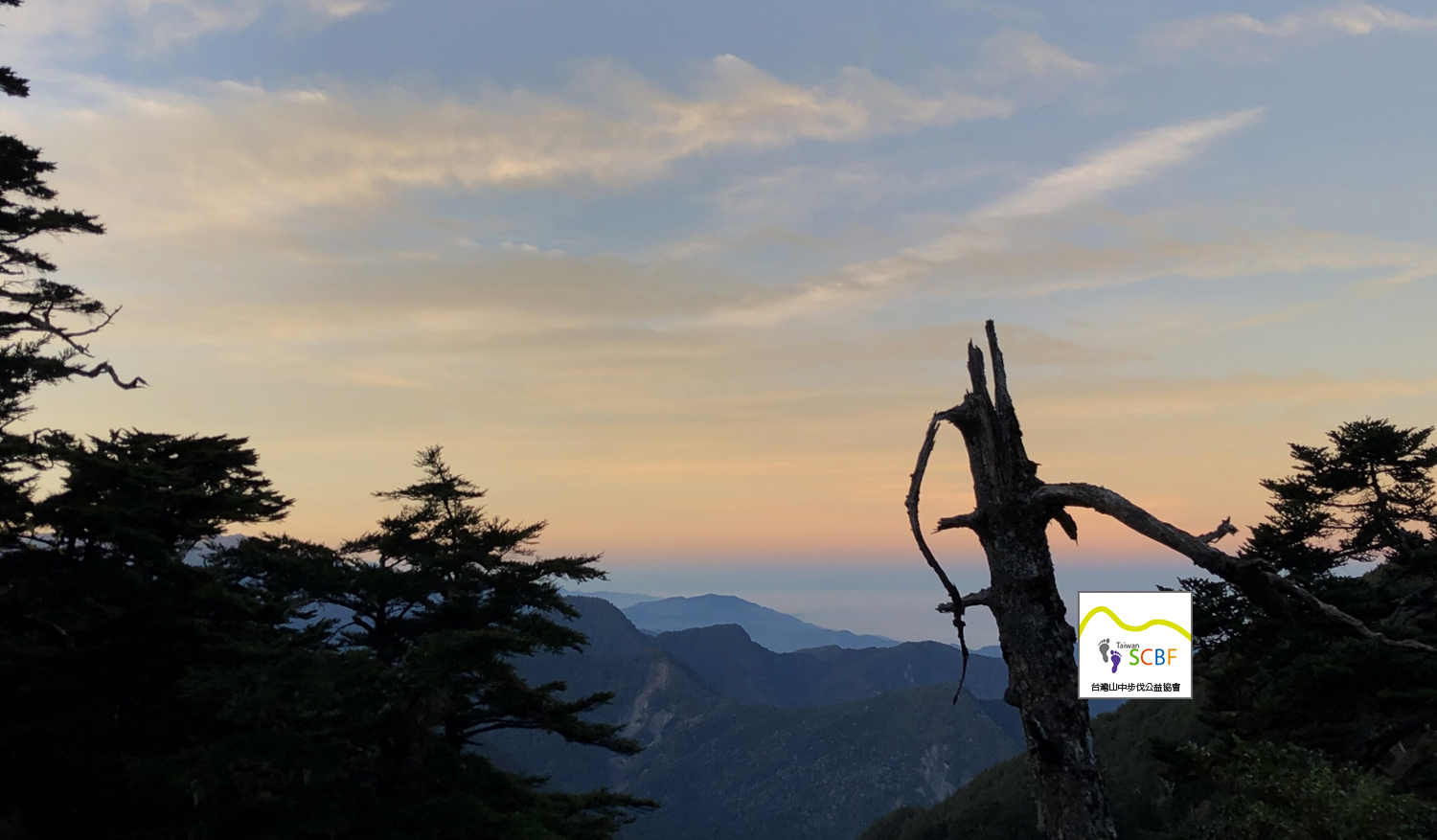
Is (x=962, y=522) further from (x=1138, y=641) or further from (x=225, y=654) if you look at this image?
(x=225, y=654)

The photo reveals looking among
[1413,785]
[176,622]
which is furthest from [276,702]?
[1413,785]

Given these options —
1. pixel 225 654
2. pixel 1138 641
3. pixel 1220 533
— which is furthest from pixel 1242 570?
pixel 225 654

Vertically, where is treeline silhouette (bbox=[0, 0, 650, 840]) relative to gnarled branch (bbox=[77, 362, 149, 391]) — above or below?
below

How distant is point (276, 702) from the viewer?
2788 centimetres

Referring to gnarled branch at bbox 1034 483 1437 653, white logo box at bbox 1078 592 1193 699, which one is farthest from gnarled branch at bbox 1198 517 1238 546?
white logo box at bbox 1078 592 1193 699

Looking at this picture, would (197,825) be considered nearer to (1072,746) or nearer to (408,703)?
(408,703)

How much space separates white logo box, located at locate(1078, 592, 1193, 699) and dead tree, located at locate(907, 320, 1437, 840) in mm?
2410

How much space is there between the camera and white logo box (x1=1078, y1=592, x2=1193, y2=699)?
8.27 meters

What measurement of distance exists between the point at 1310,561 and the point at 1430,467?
15.5 ft

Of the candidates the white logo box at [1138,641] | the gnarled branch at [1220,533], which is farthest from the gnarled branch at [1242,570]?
the white logo box at [1138,641]

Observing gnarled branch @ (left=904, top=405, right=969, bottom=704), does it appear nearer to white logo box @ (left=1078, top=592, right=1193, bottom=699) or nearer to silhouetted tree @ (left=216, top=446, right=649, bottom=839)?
white logo box @ (left=1078, top=592, right=1193, bottom=699)

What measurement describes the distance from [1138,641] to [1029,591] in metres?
3.17

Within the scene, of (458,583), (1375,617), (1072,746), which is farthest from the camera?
(458,583)

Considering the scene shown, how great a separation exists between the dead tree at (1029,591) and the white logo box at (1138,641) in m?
2.41
